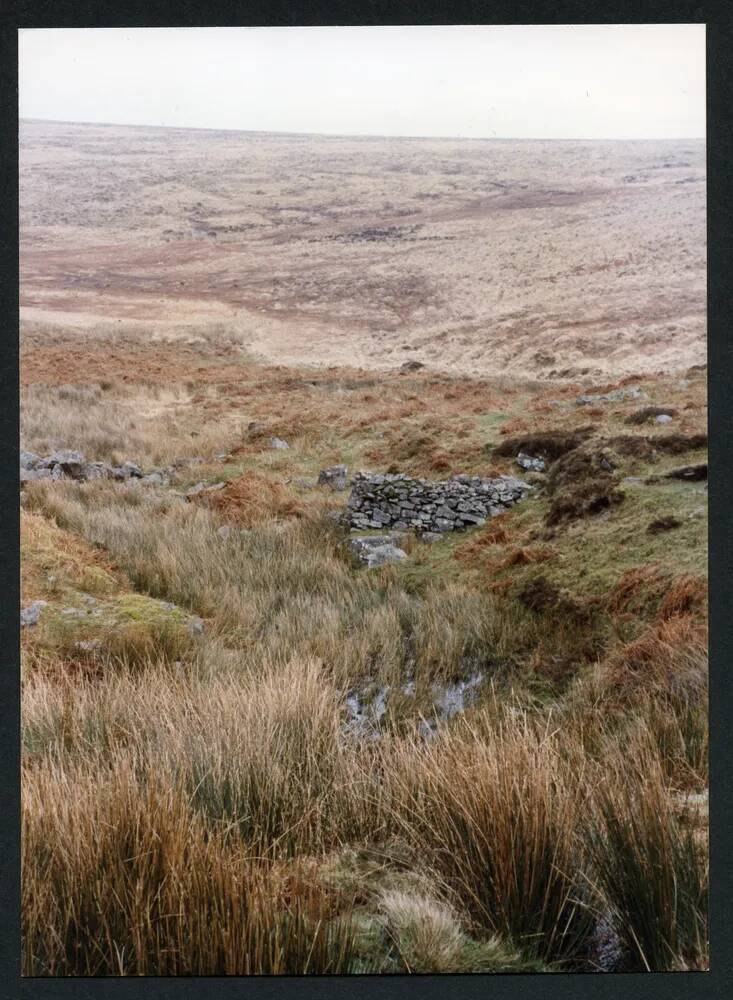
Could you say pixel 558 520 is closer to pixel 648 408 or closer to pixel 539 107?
pixel 648 408

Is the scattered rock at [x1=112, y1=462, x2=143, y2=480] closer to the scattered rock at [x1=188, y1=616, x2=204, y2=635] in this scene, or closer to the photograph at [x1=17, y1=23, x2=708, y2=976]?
the photograph at [x1=17, y1=23, x2=708, y2=976]

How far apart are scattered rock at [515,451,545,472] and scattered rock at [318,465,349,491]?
74cm

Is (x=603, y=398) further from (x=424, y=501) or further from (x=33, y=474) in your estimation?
(x=33, y=474)

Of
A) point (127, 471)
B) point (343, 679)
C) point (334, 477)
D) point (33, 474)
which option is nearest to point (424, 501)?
point (334, 477)

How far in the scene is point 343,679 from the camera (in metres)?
3.38

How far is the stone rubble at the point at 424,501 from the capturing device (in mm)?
3615

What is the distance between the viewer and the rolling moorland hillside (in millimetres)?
2955

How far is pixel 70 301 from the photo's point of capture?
11.4ft

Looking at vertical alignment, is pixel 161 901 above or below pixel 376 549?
below

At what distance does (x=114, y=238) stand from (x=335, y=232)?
914 mm

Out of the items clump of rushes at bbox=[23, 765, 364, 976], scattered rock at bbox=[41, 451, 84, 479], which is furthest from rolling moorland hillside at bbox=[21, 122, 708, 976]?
clump of rushes at bbox=[23, 765, 364, 976]

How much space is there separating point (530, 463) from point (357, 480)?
0.73 meters

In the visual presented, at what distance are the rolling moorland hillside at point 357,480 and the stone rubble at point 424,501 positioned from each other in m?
0.01

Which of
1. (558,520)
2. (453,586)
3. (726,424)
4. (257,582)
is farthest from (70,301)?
(726,424)
